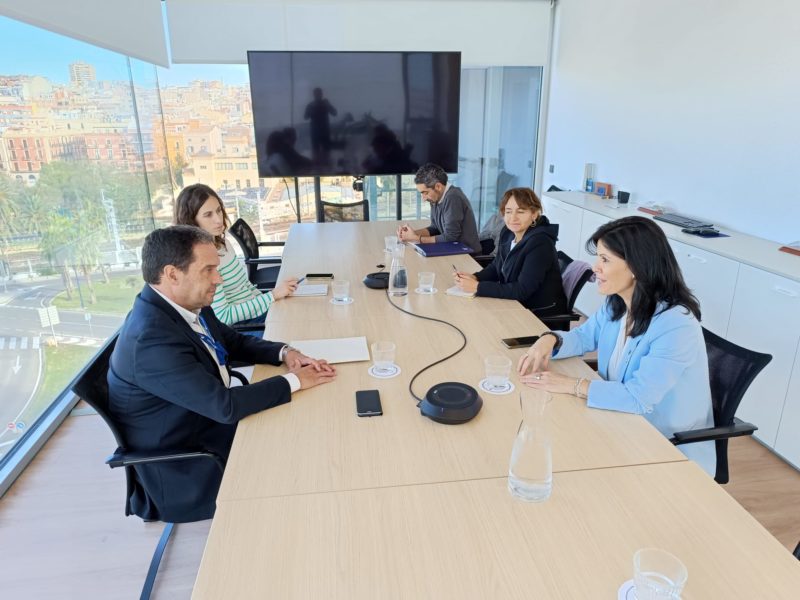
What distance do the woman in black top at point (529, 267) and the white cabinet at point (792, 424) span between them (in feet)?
3.70

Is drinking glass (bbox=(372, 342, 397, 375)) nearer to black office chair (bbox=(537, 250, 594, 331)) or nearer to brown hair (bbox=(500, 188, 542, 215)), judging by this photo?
black office chair (bbox=(537, 250, 594, 331))

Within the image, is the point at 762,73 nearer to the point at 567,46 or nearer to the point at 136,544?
the point at 567,46

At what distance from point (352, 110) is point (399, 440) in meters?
4.69

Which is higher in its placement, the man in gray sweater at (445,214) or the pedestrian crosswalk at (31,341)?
the man in gray sweater at (445,214)

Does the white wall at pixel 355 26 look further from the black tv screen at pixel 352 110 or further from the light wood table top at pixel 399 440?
the light wood table top at pixel 399 440

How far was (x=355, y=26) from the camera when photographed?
5691mm

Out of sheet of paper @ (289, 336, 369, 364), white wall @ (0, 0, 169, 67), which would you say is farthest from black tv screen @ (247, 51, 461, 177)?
sheet of paper @ (289, 336, 369, 364)

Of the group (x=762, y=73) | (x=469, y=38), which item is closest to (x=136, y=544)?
(x=762, y=73)

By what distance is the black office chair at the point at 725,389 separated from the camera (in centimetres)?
179

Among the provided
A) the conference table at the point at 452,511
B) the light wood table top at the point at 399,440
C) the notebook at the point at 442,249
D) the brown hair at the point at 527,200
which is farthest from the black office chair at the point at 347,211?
the conference table at the point at 452,511

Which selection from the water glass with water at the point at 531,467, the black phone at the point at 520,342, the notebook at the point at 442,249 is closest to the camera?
the water glass with water at the point at 531,467

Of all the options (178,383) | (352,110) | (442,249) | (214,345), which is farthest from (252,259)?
(178,383)

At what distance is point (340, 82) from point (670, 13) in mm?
2979

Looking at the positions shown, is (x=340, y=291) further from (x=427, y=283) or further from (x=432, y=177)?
(x=432, y=177)
